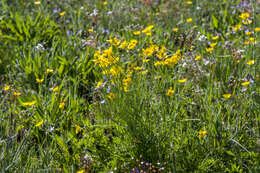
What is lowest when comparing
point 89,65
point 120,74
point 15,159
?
point 15,159

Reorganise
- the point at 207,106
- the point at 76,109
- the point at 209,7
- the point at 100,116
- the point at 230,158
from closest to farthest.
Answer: the point at 230,158 < the point at 207,106 < the point at 100,116 < the point at 76,109 < the point at 209,7

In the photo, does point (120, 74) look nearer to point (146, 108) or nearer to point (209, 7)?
point (146, 108)

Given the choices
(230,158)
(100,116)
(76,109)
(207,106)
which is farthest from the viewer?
(76,109)

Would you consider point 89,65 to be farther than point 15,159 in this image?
Yes

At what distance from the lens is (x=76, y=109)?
2518 mm

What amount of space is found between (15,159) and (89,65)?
1283 millimetres

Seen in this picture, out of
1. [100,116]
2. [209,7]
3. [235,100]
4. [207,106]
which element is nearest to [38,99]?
[100,116]

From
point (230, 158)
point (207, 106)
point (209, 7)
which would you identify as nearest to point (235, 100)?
point (207, 106)

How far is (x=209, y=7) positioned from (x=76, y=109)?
7.52 feet

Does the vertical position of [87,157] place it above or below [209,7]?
below

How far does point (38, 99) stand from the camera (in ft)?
Answer: 8.52

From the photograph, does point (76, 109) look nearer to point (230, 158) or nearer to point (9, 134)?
point (9, 134)

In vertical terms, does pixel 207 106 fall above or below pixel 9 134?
above

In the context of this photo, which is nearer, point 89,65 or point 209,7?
point 89,65
